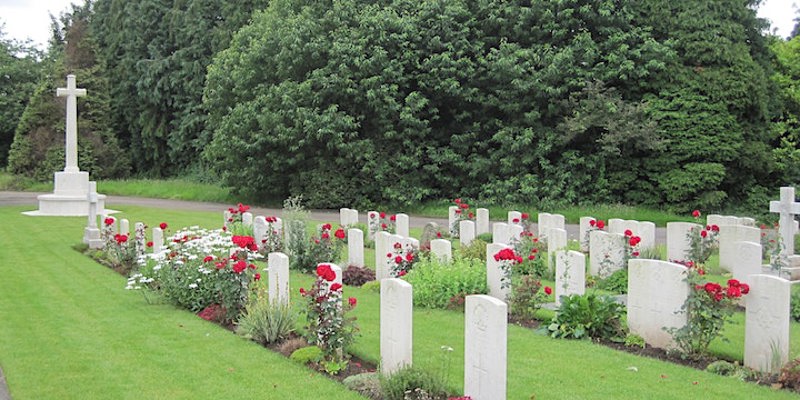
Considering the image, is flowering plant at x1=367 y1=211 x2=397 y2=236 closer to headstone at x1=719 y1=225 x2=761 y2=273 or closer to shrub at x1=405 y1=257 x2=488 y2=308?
shrub at x1=405 y1=257 x2=488 y2=308

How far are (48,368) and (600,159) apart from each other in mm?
23117

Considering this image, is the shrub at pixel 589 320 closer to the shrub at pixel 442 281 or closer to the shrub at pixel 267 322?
the shrub at pixel 442 281

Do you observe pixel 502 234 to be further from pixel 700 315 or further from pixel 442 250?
pixel 700 315

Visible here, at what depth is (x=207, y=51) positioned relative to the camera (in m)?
44.9

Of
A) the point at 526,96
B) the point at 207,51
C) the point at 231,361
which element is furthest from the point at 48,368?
the point at 207,51

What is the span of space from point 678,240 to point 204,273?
919cm

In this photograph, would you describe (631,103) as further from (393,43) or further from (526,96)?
(393,43)

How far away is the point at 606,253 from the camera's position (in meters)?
12.9

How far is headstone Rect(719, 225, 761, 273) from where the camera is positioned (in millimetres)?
12887

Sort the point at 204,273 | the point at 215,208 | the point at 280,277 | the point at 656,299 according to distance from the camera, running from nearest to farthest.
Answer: the point at 656,299 < the point at 280,277 < the point at 204,273 < the point at 215,208

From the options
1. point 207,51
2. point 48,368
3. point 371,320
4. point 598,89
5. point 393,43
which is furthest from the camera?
point 207,51

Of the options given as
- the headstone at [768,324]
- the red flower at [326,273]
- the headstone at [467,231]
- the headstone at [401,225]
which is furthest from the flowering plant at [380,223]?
the headstone at [768,324]

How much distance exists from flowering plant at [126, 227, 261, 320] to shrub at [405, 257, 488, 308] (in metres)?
2.41

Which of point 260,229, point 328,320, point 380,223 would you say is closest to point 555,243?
point 380,223
